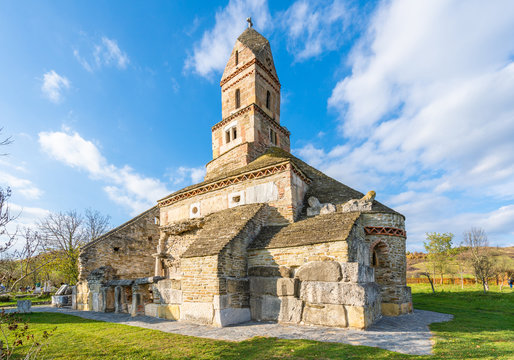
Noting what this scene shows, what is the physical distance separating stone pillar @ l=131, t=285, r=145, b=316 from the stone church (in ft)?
0.13

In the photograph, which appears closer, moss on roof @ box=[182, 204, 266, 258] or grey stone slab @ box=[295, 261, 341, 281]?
grey stone slab @ box=[295, 261, 341, 281]

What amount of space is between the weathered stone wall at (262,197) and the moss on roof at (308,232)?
1002 mm

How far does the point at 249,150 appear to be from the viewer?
16.4 m

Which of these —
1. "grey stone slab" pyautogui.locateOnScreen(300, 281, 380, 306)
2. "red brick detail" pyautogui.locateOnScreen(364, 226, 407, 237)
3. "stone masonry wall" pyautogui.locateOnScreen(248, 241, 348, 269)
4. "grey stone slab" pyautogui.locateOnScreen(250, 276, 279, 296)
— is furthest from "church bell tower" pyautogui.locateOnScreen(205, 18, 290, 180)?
"grey stone slab" pyautogui.locateOnScreen(300, 281, 380, 306)

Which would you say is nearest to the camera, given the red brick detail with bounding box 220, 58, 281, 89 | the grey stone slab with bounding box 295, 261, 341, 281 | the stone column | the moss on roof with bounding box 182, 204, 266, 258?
the grey stone slab with bounding box 295, 261, 341, 281

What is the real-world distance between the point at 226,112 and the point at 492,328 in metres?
17.1

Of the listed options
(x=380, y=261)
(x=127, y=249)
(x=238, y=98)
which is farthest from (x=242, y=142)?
(x=127, y=249)

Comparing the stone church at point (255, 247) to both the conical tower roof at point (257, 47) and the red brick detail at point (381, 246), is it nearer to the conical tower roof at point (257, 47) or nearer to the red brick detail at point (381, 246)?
the red brick detail at point (381, 246)

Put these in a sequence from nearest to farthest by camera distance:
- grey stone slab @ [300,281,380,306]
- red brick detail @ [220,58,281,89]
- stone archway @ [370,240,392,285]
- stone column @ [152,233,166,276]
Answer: grey stone slab @ [300,281,380,306], stone archway @ [370,240,392,285], stone column @ [152,233,166,276], red brick detail @ [220,58,281,89]

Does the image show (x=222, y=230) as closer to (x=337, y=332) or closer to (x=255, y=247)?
(x=255, y=247)

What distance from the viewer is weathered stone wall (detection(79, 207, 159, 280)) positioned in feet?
51.5

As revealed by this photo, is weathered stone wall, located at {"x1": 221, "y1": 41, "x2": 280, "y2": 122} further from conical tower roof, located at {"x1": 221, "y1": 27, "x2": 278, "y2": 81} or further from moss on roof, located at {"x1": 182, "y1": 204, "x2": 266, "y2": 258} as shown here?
moss on roof, located at {"x1": 182, "y1": 204, "x2": 266, "y2": 258}

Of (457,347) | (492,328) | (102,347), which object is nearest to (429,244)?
(492,328)

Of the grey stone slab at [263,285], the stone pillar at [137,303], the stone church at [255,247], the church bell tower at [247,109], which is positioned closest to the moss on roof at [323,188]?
the stone church at [255,247]
